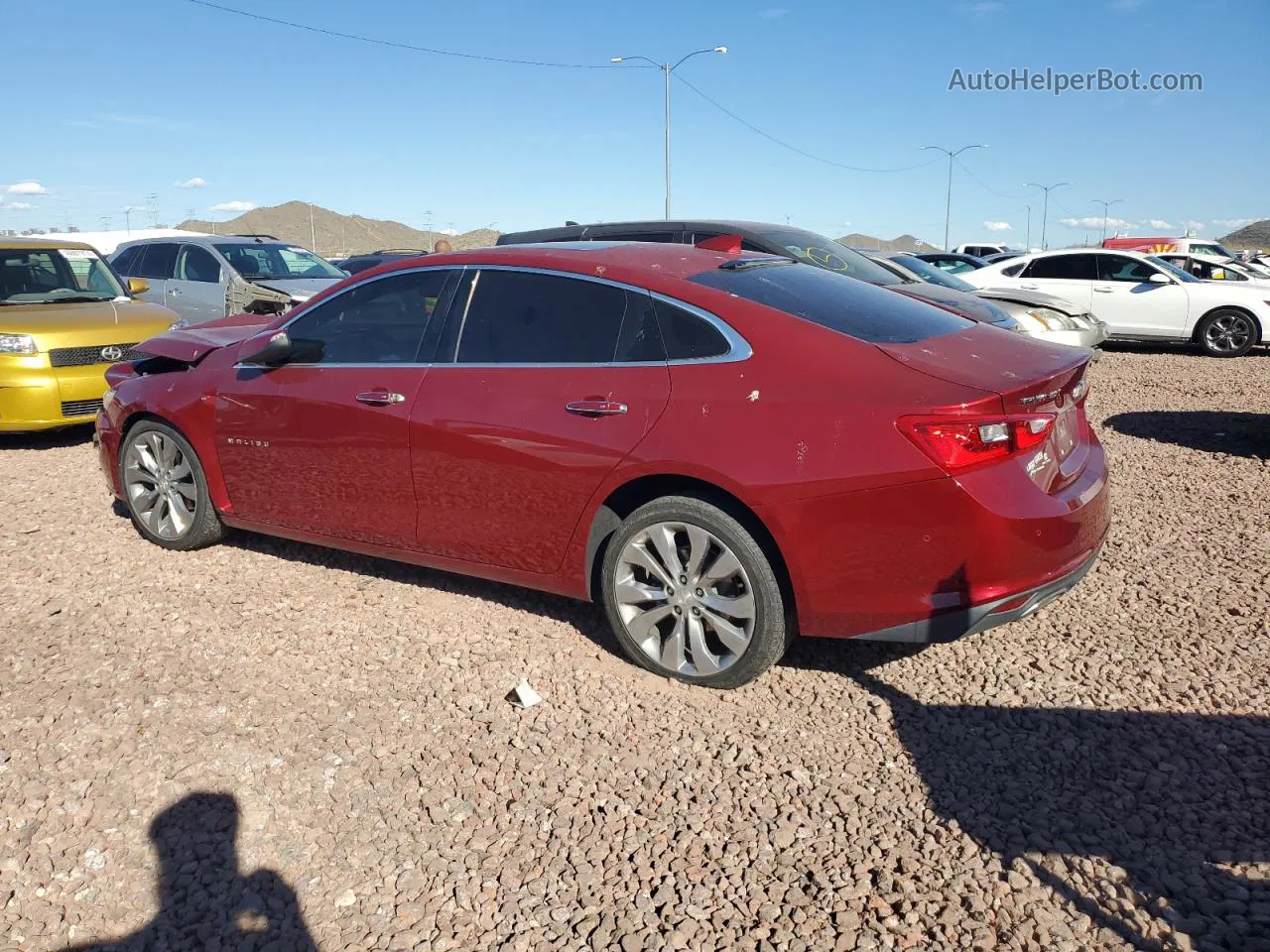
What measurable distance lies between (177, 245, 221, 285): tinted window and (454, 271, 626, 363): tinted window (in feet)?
31.2

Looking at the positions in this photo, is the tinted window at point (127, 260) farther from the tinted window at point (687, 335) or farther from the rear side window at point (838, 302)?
the tinted window at point (687, 335)

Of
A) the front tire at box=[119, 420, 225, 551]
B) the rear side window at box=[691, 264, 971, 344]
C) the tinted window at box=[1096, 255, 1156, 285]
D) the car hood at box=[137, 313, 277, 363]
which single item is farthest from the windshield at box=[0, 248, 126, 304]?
the tinted window at box=[1096, 255, 1156, 285]

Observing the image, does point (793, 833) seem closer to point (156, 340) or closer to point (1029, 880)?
point (1029, 880)

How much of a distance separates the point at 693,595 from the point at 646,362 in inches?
35.7

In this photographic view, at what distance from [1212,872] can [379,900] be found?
7.35 feet

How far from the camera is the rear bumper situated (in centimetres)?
347

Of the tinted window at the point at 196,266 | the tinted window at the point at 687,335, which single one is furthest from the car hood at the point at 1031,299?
the tinted window at the point at 196,266

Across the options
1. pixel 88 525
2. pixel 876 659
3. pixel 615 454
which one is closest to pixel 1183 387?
pixel 876 659

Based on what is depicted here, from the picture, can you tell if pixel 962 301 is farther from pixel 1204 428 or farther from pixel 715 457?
pixel 715 457

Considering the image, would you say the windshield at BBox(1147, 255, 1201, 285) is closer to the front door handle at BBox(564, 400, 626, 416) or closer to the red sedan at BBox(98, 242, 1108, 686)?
the red sedan at BBox(98, 242, 1108, 686)

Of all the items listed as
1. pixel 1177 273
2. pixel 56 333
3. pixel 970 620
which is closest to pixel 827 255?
pixel 970 620

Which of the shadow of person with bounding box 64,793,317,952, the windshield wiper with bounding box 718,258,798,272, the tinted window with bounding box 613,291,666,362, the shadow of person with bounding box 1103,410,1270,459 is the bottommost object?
the shadow of person with bounding box 1103,410,1270,459

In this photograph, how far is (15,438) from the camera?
927 centimetres

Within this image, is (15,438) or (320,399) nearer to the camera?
(320,399)
